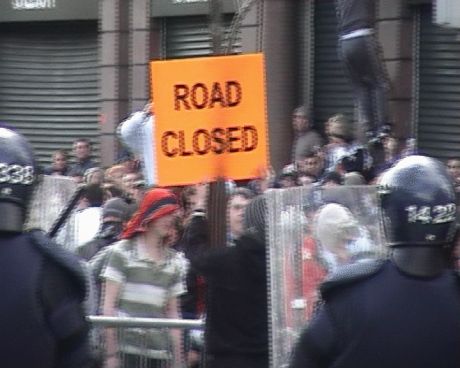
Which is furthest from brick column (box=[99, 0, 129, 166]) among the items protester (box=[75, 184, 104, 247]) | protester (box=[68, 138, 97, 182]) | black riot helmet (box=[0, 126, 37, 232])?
black riot helmet (box=[0, 126, 37, 232])

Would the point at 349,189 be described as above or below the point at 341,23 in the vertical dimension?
below

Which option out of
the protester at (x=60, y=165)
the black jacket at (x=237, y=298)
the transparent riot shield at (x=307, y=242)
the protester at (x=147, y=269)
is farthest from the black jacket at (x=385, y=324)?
the protester at (x=60, y=165)

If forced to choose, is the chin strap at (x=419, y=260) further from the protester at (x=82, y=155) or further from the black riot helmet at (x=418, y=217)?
the protester at (x=82, y=155)

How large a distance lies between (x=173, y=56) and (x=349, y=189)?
1297cm

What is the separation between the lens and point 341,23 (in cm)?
932

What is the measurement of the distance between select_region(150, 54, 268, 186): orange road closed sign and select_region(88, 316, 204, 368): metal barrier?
1.10 meters

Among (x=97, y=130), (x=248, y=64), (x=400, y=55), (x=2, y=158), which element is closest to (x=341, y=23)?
(x=248, y=64)

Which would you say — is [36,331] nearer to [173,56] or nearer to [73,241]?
[73,241]

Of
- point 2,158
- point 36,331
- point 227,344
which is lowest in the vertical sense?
point 227,344

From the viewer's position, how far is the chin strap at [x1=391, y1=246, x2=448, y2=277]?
430cm

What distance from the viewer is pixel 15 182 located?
189 inches

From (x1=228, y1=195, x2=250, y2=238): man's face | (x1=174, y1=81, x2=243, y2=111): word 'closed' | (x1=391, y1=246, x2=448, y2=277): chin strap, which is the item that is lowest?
(x1=228, y1=195, x2=250, y2=238): man's face

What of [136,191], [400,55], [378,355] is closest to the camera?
[378,355]

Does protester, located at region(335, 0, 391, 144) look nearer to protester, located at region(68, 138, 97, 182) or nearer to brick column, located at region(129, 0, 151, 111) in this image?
protester, located at region(68, 138, 97, 182)
